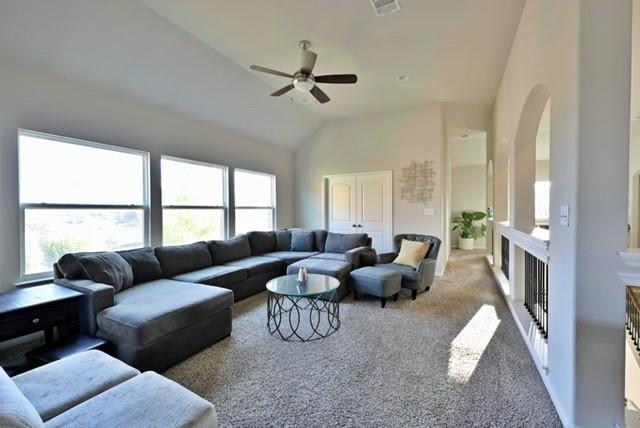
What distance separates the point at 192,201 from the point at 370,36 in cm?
367

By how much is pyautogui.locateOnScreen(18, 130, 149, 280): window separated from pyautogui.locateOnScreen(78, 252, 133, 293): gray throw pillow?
0.63 m

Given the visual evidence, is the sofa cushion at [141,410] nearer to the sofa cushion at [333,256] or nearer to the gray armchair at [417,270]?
the gray armchair at [417,270]

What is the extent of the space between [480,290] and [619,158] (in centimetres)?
344

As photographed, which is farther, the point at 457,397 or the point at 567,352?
the point at 457,397

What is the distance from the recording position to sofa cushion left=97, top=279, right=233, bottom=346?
88.3 inches

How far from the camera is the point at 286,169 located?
7.06m

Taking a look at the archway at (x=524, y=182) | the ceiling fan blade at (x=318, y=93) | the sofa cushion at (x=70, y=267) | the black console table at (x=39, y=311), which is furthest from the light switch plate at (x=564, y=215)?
the sofa cushion at (x=70, y=267)

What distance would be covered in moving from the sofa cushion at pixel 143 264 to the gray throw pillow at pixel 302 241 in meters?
2.66

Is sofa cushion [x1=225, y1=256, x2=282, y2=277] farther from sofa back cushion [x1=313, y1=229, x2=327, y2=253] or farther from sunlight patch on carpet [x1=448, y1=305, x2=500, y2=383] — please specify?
sunlight patch on carpet [x1=448, y1=305, x2=500, y2=383]

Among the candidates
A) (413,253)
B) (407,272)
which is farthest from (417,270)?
(413,253)

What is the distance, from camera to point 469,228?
9.14 m

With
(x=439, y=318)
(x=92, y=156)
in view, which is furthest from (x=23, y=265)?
(x=439, y=318)

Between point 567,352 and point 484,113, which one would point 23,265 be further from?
point 484,113

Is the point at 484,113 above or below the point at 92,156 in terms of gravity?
above
